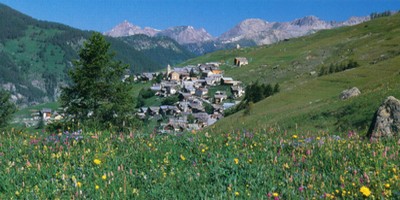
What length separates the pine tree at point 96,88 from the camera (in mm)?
42500

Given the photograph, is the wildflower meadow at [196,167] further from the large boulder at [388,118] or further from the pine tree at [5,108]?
the pine tree at [5,108]

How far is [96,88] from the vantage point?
4278 cm

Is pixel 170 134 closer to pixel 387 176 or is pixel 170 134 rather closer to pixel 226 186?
pixel 226 186

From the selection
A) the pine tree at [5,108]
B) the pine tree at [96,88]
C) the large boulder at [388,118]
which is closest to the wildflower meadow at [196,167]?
the large boulder at [388,118]

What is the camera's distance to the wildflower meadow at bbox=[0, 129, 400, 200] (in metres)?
6.59

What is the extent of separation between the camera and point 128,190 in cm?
677

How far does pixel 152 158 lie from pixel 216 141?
6.66ft

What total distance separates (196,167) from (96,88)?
119 ft

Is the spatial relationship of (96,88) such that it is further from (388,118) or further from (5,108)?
(5,108)

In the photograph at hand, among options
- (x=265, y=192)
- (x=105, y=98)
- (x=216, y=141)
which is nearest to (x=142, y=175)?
(x=265, y=192)

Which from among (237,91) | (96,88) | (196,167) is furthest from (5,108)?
(237,91)

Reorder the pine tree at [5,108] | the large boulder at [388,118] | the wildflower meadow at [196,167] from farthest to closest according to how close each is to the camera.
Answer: the pine tree at [5,108] → the large boulder at [388,118] → the wildflower meadow at [196,167]

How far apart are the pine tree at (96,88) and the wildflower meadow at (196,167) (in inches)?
1270

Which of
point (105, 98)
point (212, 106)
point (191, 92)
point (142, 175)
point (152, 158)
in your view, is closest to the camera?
point (142, 175)
